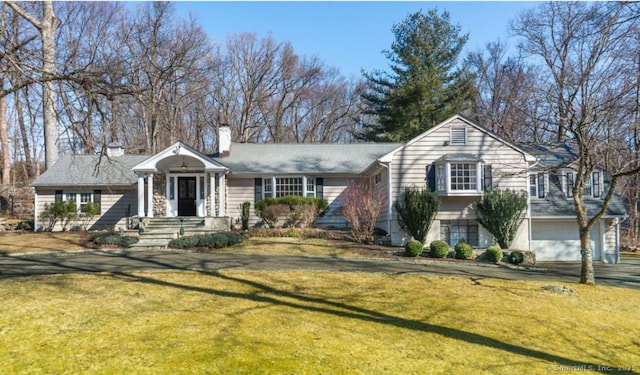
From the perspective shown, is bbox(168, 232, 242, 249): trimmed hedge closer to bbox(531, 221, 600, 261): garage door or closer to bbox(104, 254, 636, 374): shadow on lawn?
bbox(104, 254, 636, 374): shadow on lawn

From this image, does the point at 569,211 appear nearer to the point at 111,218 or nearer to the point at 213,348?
the point at 213,348

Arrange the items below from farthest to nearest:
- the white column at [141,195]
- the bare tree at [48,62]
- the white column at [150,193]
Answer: the white column at [150,193], the white column at [141,195], the bare tree at [48,62]

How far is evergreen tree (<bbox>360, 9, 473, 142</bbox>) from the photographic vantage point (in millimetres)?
32438

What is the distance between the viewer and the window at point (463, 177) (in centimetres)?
1950

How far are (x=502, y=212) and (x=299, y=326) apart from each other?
13.4 metres

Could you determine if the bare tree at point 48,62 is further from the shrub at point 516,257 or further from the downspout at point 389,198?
the shrub at point 516,257

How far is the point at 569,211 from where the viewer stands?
20.5m

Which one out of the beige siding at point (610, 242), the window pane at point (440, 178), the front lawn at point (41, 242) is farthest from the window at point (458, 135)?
the front lawn at point (41, 242)

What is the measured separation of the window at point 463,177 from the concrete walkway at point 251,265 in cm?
434

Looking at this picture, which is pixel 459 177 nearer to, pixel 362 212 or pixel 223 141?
pixel 362 212

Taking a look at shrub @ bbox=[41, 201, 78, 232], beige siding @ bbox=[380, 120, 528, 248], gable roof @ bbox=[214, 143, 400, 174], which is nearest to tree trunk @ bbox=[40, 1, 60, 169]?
shrub @ bbox=[41, 201, 78, 232]

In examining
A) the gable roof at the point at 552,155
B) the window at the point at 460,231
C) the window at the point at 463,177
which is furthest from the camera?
the gable roof at the point at 552,155

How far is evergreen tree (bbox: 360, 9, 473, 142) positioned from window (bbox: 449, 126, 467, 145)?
12.0 m

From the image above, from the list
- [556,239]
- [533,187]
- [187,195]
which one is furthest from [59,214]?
[556,239]
